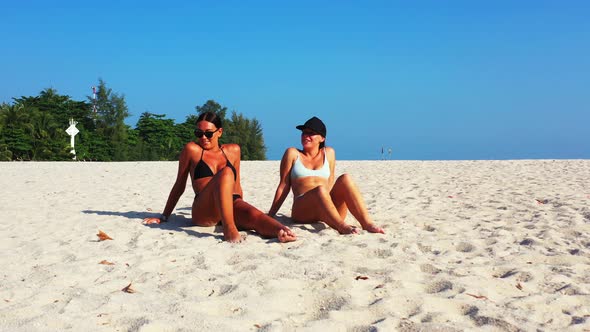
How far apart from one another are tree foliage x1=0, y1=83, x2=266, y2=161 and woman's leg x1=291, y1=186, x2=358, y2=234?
1185 inches

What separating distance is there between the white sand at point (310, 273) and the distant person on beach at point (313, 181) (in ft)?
0.78

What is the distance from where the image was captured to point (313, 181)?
18.5 feet

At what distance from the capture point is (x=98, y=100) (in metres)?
41.3

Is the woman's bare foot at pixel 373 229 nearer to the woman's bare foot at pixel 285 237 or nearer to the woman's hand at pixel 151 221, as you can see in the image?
the woman's bare foot at pixel 285 237

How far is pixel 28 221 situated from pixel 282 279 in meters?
4.58

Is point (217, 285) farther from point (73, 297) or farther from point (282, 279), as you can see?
point (73, 297)

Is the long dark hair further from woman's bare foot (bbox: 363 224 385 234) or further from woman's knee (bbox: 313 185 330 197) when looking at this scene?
woman's bare foot (bbox: 363 224 385 234)

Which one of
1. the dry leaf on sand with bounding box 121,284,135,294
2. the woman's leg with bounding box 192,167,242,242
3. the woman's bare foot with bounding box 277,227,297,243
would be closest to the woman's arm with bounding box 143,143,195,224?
the woman's leg with bounding box 192,167,242,242

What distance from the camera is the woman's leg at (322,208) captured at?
5152mm

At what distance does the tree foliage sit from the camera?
32656 mm

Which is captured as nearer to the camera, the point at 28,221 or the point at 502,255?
the point at 502,255

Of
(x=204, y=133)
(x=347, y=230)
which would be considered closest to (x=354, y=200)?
(x=347, y=230)

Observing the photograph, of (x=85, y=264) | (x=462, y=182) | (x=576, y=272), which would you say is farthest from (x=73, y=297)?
(x=462, y=182)

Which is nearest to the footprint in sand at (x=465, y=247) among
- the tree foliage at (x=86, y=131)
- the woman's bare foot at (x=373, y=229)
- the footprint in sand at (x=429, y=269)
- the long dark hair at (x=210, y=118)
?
the woman's bare foot at (x=373, y=229)
